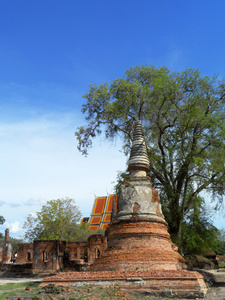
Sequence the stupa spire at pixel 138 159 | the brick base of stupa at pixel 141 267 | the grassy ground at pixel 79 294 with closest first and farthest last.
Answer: the grassy ground at pixel 79 294 → the brick base of stupa at pixel 141 267 → the stupa spire at pixel 138 159

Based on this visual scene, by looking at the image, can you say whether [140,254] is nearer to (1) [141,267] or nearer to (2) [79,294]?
(1) [141,267]

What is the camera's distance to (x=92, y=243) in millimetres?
21234

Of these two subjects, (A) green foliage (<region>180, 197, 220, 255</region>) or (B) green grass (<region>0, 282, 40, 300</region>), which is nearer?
(B) green grass (<region>0, 282, 40, 300</region>)

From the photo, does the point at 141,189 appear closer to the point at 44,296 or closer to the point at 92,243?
the point at 44,296

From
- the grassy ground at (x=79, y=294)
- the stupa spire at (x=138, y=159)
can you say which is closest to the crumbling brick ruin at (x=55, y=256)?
the stupa spire at (x=138, y=159)

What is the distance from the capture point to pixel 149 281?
312 inches

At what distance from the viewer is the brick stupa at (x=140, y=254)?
25.7ft

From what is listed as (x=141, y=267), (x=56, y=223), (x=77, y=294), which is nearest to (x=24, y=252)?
(x=56, y=223)

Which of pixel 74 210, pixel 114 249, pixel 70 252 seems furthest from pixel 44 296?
pixel 74 210

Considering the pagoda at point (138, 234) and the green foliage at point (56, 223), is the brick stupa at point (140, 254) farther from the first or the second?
the green foliage at point (56, 223)

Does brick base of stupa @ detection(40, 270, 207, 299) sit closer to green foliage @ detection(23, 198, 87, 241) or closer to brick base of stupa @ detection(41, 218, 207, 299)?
brick base of stupa @ detection(41, 218, 207, 299)

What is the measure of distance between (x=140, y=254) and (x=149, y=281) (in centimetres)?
152

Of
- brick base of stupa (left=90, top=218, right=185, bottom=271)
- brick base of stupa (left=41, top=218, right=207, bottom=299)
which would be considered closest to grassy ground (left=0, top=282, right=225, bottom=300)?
brick base of stupa (left=41, top=218, right=207, bottom=299)

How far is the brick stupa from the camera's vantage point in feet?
25.7
